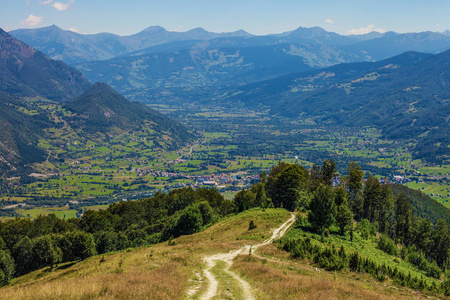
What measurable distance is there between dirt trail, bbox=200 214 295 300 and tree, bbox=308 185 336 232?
5.39m

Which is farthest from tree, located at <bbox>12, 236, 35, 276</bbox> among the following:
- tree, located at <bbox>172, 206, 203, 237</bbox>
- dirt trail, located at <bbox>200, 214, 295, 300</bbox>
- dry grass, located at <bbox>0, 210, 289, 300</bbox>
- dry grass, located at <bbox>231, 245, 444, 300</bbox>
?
dry grass, located at <bbox>231, 245, 444, 300</bbox>

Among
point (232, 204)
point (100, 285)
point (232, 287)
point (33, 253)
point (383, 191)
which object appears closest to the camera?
point (100, 285)

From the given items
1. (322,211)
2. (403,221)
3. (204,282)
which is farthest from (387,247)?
(204,282)

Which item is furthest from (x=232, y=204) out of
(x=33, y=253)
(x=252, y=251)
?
(x=252, y=251)

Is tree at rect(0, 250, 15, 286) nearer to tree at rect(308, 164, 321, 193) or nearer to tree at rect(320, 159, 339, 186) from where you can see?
tree at rect(308, 164, 321, 193)

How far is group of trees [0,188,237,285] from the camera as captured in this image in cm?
7406

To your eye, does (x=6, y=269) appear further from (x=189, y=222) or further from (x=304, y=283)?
(x=304, y=283)

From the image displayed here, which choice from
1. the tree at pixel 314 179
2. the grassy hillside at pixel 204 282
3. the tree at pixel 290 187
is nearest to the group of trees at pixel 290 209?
the tree at pixel 290 187

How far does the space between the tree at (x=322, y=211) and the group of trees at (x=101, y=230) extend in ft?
107

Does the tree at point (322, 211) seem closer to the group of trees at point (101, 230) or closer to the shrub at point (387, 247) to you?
the shrub at point (387, 247)

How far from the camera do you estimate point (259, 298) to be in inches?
929

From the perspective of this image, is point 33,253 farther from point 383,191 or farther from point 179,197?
point 383,191

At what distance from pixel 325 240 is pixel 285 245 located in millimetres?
8180

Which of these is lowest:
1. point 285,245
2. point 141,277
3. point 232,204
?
point 232,204
